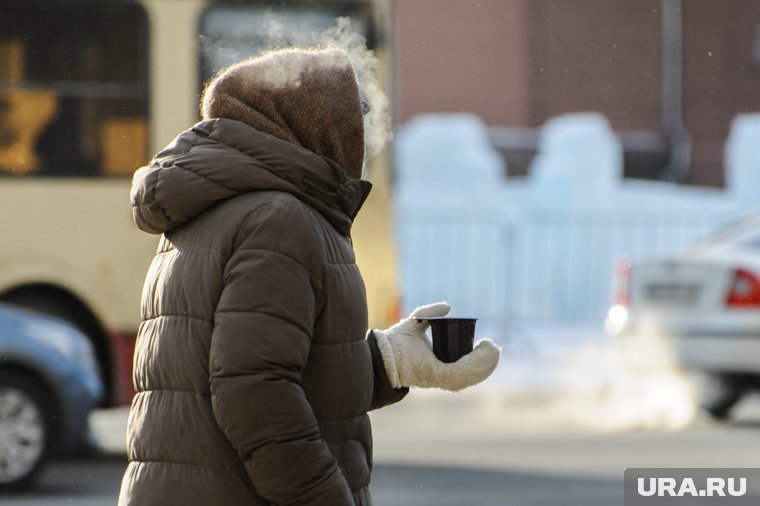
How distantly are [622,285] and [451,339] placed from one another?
8043 millimetres

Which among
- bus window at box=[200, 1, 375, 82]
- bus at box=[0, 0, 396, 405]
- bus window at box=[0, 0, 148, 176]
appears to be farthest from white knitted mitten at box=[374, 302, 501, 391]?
bus window at box=[0, 0, 148, 176]

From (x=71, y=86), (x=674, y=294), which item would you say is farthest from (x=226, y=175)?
(x=674, y=294)

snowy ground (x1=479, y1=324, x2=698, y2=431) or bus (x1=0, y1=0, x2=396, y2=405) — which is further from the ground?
bus (x1=0, y1=0, x2=396, y2=405)

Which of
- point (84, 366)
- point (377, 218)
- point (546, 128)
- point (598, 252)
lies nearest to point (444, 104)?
point (546, 128)

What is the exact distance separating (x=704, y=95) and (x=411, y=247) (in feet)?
18.6

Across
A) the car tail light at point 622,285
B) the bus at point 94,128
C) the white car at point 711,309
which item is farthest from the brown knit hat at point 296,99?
the car tail light at point 622,285

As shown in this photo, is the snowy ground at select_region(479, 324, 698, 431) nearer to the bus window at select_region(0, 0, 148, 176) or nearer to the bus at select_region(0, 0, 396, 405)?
the bus at select_region(0, 0, 396, 405)

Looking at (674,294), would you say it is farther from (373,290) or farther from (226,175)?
(226,175)

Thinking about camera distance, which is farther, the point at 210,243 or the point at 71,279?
the point at 71,279

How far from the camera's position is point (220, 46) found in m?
8.47

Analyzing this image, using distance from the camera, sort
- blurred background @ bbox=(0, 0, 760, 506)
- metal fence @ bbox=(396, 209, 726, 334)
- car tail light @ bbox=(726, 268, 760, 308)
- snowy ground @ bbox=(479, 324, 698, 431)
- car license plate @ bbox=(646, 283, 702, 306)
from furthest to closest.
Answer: metal fence @ bbox=(396, 209, 726, 334), snowy ground @ bbox=(479, 324, 698, 431), car license plate @ bbox=(646, 283, 702, 306), car tail light @ bbox=(726, 268, 760, 308), blurred background @ bbox=(0, 0, 760, 506)

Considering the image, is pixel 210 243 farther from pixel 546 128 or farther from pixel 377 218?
pixel 546 128

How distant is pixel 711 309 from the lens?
9758 millimetres

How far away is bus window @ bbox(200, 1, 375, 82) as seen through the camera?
8469 millimetres
